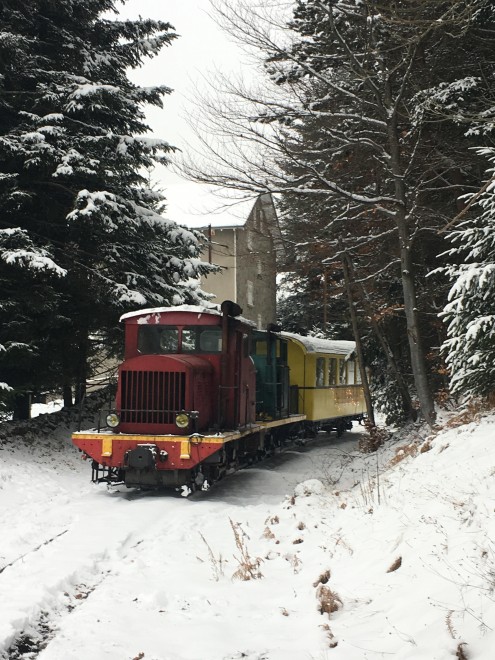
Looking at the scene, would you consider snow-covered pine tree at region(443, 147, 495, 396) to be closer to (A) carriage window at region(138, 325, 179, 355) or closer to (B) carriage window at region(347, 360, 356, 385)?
(A) carriage window at region(138, 325, 179, 355)

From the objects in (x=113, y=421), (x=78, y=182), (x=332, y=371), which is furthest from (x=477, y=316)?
(x=332, y=371)

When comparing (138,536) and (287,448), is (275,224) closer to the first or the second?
(287,448)

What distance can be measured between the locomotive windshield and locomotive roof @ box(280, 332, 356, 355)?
595 centimetres

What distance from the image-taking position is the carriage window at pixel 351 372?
23.1 meters

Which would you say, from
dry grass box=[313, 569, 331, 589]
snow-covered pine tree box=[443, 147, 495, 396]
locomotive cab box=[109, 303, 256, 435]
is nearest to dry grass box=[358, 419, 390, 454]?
locomotive cab box=[109, 303, 256, 435]

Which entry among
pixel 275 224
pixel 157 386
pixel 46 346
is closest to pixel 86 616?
pixel 157 386

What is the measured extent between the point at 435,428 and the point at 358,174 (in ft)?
26.4

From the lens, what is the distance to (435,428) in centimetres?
1159

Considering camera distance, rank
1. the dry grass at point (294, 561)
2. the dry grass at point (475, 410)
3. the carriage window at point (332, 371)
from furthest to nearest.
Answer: the carriage window at point (332, 371), the dry grass at point (475, 410), the dry grass at point (294, 561)

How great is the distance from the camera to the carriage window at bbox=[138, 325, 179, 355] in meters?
12.0

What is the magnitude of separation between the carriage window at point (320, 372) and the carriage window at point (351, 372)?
10.8 feet

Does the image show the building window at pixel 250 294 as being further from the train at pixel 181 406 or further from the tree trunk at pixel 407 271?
the tree trunk at pixel 407 271

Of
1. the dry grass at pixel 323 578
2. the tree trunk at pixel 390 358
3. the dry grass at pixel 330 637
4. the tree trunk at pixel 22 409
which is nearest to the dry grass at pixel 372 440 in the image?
the tree trunk at pixel 390 358

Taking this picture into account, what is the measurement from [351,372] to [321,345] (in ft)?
13.4
